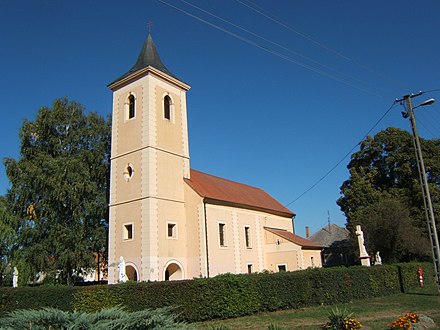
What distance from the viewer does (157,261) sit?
77.7ft

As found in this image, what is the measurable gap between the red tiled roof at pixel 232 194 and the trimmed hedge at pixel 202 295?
11.2 metres

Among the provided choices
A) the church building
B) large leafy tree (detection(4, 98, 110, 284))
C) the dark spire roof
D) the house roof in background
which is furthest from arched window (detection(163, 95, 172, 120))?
the house roof in background

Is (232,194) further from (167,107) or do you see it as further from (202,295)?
(202,295)

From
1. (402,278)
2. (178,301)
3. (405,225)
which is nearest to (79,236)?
(178,301)

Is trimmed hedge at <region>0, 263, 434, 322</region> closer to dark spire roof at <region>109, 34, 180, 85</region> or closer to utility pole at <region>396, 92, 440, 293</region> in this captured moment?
utility pole at <region>396, 92, 440, 293</region>

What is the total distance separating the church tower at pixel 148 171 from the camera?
79.9ft

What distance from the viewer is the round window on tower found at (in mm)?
26542

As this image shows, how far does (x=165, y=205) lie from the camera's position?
25.7 meters

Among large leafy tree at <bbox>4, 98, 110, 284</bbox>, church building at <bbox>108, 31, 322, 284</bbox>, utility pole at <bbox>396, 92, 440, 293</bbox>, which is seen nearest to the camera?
utility pole at <bbox>396, 92, 440, 293</bbox>

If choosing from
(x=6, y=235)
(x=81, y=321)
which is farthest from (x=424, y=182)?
(x=6, y=235)

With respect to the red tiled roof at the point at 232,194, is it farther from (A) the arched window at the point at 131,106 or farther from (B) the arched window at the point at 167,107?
(A) the arched window at the point at 131,106

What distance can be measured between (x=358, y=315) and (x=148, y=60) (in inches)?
894

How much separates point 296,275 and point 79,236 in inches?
642

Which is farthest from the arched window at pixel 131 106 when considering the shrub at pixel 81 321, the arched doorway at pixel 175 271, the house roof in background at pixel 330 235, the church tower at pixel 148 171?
the house roof in background at pixel 330 235
